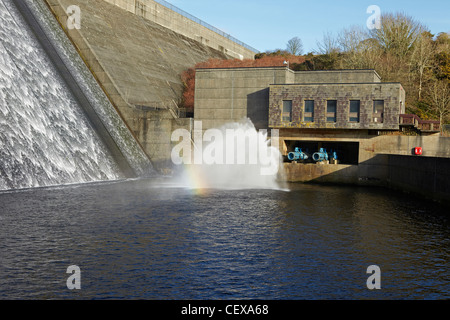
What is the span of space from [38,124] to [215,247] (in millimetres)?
24835

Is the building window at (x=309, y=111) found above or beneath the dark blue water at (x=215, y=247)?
above

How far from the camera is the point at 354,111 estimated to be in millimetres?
47531

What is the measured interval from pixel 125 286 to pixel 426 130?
1636 inches

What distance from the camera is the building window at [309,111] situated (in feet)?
160

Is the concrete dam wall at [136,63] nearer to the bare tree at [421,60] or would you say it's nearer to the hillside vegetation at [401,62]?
the hillside vegetation at [401,62]

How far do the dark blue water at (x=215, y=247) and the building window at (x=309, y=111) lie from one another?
16.6m

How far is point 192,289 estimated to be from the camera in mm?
15172

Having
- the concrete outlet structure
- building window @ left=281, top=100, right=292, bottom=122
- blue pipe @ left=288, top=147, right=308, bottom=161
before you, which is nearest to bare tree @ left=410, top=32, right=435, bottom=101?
the concrete outlet structure

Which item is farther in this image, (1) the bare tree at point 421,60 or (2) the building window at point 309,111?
(1) the bare tree at point 421,60

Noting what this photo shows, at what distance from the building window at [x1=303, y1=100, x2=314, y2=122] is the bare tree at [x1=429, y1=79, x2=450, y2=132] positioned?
80.7ft

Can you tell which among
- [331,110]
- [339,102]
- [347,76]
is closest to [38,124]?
[331,110]

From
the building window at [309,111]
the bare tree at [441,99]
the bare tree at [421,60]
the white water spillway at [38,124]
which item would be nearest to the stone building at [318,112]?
the building window at [309,111]

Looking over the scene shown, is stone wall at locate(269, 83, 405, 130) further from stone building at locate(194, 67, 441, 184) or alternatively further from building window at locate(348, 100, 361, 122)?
building window at locate(348, 100, 361, 122)
